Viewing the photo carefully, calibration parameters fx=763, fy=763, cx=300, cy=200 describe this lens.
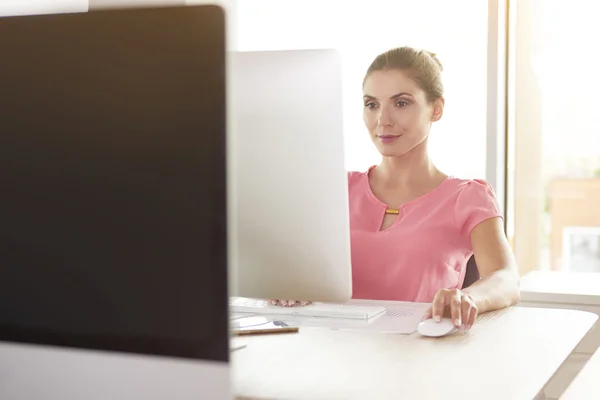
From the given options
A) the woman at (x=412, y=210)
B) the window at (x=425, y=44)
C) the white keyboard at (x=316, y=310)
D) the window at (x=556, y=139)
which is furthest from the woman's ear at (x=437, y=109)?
the window at (x=556, y=139)

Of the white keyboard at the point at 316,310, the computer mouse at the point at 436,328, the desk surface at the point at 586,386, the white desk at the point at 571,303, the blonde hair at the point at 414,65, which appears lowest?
the white desk at the point at 571,303

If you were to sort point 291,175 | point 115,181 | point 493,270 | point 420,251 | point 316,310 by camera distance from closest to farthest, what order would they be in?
1. point 115,181
2. point 291,175
3. point 316,310
4. point 493,270
5. point 420,251

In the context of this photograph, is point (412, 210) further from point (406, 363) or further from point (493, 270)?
point (406, 363)

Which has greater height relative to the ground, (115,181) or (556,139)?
(556,139)

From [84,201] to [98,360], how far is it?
16cm

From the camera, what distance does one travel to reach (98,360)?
0.79 m

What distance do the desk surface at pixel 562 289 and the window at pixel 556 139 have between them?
0.28 m

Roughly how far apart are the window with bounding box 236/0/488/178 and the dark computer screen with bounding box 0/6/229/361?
2471 millimetres

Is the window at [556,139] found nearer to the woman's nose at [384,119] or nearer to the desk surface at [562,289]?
the desk surface at [562,289]

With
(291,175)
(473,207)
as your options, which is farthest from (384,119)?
(291,175)

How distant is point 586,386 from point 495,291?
1.90 ft

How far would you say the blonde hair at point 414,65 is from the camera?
6.70 feet

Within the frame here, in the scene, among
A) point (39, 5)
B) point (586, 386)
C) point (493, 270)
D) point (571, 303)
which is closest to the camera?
point (586, 386)

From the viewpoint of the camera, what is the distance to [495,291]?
1684mm
